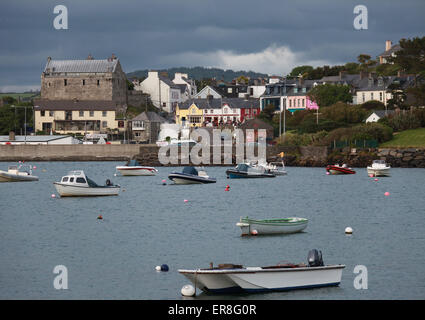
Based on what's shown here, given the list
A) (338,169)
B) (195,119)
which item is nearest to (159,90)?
(195,119)

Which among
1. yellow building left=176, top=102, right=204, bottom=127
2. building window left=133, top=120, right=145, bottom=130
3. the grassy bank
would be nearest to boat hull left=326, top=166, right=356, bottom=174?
the grassy bank

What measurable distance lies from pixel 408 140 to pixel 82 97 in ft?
254

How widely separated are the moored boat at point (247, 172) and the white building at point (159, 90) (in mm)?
85045

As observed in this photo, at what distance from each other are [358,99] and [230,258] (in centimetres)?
11022

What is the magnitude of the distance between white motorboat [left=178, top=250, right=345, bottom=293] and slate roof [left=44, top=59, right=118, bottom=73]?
440 ft

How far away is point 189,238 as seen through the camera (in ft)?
132

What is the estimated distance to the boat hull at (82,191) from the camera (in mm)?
59750

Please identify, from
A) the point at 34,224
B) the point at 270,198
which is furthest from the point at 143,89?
the point at 34,224

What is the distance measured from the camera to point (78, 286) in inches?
1137

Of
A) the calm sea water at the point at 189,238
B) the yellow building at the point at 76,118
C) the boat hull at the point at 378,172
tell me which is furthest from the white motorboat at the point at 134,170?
the yellow building at the point at 76,118

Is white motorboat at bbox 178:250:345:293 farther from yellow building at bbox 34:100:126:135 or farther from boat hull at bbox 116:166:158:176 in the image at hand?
yellow building at bbox 34:100:126:135

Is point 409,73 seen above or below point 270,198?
above

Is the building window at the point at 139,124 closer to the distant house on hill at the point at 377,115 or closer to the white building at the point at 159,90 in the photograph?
the white building at the point at 159,90
